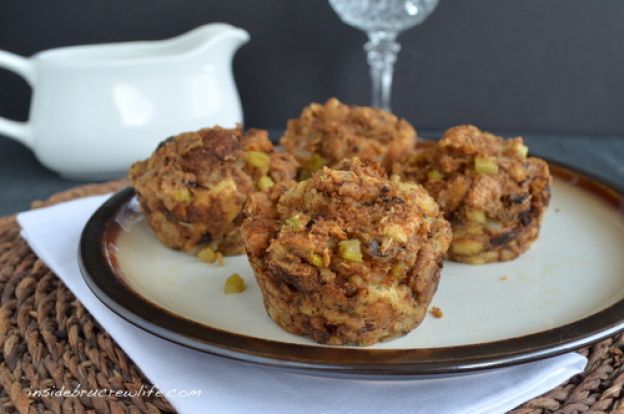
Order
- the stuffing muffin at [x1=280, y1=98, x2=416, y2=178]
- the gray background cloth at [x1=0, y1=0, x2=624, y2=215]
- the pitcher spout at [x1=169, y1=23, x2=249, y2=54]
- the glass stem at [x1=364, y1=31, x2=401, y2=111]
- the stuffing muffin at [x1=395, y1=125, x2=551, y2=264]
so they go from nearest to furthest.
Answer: the stuffing muffin at [x1=395, y1=125, x2=551, y2=264] → the stuffing muffin at [x1=280, y1=98, x2=416, y2=178] → the pitcher spout at [x1=169, y1=23, x2=249, y2=54] → the glass stem at [x1=364, y1=31, x2=401, y2=111] → the gray background cloth at [x1=0, y1=0, x2=624, y2=215]

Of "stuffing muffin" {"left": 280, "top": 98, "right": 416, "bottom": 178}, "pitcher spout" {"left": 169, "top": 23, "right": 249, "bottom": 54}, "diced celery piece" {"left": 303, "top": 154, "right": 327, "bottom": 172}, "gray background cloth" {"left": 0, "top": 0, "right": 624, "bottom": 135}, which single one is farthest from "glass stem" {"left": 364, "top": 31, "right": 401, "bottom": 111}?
"diced celery piece" {"left": 303, "top": 154, "right": 327, "bottom": 172}

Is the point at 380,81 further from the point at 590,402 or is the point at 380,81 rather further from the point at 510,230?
the point at 590,402

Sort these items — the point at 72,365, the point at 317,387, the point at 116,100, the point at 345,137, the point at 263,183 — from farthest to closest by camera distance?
the point at 116,100, the point at 345,137, the point at 263,183, the point at 72,365, the point at 317,387

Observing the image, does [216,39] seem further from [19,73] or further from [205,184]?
[205,184]

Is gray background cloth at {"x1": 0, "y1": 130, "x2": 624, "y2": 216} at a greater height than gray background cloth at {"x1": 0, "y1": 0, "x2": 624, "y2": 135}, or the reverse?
gray background cloth at {"x1": 0, "y1": 0, "x2": 624, "y2": 135}

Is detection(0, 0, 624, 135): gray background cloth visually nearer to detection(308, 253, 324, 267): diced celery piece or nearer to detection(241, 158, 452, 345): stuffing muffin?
detection(241, 158, 452, 345): stuffing muffin

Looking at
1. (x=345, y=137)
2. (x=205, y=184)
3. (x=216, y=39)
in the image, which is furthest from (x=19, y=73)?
(x=345, y=137)
